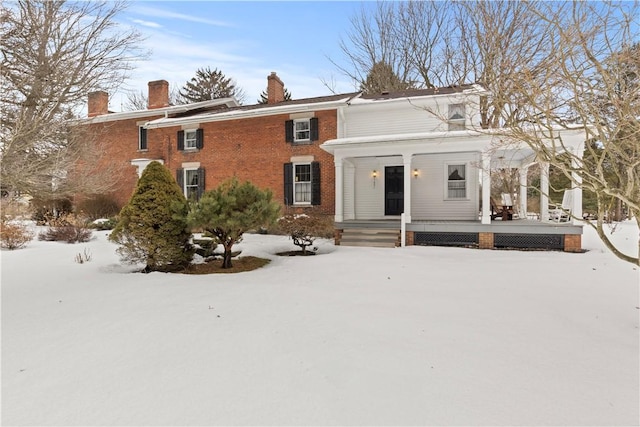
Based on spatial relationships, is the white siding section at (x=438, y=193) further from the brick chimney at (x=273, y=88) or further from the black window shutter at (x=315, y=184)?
the brick chimney at (x=273, y=88)

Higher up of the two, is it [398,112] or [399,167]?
[398,112]

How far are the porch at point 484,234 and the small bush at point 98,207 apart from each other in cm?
1383

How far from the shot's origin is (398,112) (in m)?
14.1

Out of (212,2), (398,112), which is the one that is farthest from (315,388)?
(398,112)

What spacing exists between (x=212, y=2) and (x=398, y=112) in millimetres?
8344

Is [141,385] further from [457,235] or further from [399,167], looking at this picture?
[399,167]

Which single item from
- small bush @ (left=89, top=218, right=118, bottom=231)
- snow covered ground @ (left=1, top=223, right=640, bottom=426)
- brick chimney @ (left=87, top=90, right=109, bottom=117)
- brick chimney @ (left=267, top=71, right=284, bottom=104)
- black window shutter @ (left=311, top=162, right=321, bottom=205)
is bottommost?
snow covered ground @ (left=1, top=223, right=640, bottom=426)

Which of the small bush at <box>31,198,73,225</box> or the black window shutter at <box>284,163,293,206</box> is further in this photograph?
the small bush at <box>31,198,73,225</box>

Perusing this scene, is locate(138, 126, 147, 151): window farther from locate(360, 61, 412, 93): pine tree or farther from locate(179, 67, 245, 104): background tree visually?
locate(179, 67, 245, 104): background tree

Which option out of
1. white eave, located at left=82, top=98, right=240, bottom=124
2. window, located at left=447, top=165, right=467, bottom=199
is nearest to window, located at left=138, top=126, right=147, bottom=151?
white eave, located at left=82, top=98, right=240, bottom=124

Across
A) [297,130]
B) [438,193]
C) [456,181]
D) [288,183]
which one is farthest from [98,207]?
[456,181]

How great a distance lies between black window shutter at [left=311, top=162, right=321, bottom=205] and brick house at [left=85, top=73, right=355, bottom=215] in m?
0.03

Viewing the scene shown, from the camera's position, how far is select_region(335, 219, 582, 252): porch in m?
10.0

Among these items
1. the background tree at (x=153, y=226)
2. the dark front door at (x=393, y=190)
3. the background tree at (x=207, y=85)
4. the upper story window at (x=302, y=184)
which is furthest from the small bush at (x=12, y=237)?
the background tree at (x=207, y=85)
